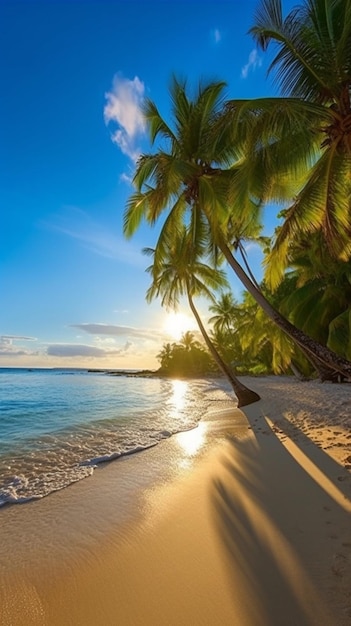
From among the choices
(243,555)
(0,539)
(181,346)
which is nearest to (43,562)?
(0,539)

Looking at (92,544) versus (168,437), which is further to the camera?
(168,437)

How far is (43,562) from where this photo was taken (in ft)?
9.55

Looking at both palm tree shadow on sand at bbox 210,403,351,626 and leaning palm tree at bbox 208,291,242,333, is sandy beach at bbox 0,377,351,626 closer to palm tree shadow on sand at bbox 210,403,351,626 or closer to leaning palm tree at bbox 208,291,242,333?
palm tree shadow on sand at bbox 210,403,351,626

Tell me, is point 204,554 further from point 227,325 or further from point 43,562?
point 227,325

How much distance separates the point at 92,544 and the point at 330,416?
7.27 metres

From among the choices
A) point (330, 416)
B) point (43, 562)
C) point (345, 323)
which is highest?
point (345, 323)

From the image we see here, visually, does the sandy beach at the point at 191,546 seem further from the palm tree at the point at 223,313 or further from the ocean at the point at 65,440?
the palm tree at the point at 223,313

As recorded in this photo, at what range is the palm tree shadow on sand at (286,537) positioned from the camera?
2.10m

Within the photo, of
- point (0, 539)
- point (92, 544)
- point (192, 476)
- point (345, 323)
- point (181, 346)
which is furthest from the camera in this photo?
point (181, 346)

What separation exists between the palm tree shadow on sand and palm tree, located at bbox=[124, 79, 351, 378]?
4290 millimetres

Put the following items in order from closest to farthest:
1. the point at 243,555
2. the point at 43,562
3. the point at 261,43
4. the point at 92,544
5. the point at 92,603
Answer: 1. the point at 92,603
2. the point at 243,555
3. the point at 43,562
4. the point at 92,544
5. the point at 261,43

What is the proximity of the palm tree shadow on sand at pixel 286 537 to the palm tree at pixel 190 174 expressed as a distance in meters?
4.29

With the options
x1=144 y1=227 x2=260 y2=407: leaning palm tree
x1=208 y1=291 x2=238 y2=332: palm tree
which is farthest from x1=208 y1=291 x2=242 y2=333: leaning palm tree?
x1=144 y1=227 x2=260 y2=407: leaning palm tree

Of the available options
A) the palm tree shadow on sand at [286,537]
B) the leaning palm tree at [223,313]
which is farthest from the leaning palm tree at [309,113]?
the leaning palm tree at [223,313]
